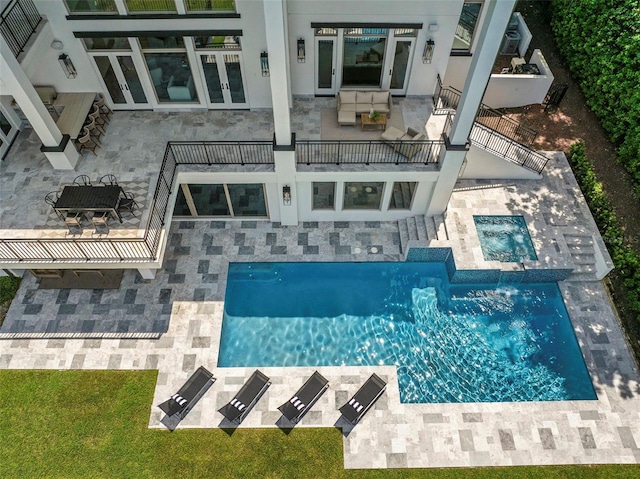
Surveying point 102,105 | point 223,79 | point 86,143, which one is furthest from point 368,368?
point 102,105

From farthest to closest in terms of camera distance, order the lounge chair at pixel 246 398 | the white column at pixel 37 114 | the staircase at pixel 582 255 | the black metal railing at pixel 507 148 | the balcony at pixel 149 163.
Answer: the black metal railing at pixel 507 148 < the staircase at pixel 582 255 < the balcony at pixel 149 163 < the lounge chair at pixel 246 398 < the white column at pixel 37 114

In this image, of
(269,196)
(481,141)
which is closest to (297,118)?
(269,196)

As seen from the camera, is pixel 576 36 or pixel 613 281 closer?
pixel 613 281

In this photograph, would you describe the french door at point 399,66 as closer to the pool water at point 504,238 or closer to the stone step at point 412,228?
the stone step at point 412,228

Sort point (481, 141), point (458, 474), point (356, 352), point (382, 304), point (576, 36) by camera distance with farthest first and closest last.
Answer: point (576, 36) < point (481, 141) < point (382, 304) < point (356, 352) < point (458, 474)

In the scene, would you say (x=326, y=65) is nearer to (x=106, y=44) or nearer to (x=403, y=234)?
(x=403, y=234)

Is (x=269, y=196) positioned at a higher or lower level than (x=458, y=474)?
higher

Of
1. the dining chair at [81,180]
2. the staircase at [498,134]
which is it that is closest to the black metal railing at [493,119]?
the staircase at [498,134]

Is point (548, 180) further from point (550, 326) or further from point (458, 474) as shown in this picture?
point (458, 474)
